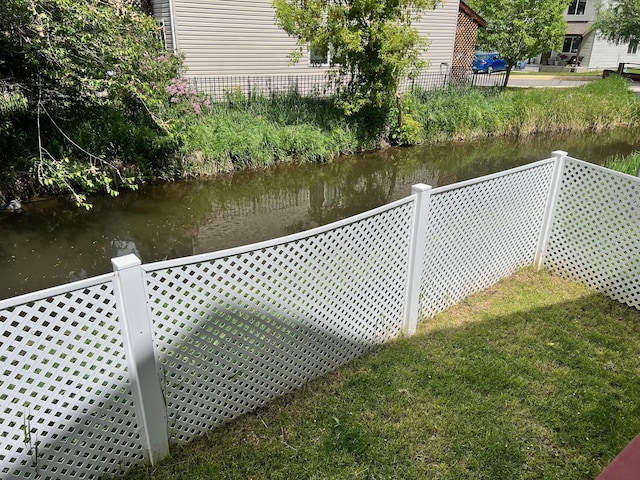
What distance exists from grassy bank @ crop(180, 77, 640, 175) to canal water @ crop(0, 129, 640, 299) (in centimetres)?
35

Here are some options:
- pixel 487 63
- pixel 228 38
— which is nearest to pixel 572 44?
pixel 487 63

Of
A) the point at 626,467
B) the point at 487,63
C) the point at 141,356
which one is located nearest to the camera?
the point at 626,467

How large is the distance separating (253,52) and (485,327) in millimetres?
11969

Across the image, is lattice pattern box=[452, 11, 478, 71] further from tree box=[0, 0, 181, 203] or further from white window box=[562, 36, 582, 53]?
white window box=[562, 36, 582, 53]

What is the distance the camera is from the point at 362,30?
1027cm

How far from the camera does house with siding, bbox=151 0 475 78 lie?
1230cm

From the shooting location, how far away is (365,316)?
3416 mm

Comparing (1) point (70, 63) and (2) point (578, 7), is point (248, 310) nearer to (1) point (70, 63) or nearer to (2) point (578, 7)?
(1) point (70, 63)

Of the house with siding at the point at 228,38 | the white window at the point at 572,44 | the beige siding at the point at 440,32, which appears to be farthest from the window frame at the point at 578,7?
the house with siding at the point at 228,38

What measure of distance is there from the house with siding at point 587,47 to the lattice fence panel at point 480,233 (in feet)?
101

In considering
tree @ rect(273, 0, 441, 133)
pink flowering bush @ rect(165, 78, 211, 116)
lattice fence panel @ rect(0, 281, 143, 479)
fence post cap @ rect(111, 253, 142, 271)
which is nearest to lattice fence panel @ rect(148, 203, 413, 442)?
fence post cap @ rect(111, 253, 142, 271)

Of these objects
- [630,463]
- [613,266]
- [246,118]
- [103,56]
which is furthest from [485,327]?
[246,118]

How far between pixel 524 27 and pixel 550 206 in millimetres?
15055

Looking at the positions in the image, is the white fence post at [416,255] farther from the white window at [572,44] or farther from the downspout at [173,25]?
the white window at [572,44]
